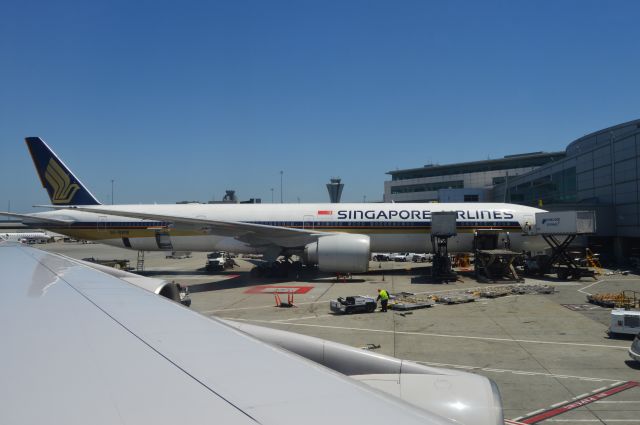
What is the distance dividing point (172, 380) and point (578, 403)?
8738 mm

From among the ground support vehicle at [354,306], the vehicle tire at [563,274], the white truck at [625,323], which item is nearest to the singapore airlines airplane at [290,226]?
the vehicle tire at [563,274]

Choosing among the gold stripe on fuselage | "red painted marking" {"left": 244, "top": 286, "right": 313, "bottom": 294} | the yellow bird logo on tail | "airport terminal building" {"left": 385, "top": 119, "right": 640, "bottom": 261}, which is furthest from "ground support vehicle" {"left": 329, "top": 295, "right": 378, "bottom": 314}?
the yellow bird logo on tail

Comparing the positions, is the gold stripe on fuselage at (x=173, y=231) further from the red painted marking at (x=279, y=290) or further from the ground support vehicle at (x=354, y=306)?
the ground support vehicle at (x=354, y=306)

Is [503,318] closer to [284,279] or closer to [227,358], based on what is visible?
[284,279]

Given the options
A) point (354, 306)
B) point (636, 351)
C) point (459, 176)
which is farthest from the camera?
point (459, 176)

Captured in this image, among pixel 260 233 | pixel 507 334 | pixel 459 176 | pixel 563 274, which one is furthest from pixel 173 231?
pixel 459 176

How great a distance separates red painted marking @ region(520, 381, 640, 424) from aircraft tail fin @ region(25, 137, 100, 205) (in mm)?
28631

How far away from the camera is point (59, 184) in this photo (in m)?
29.0

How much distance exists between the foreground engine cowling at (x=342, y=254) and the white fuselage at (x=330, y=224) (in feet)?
9.67

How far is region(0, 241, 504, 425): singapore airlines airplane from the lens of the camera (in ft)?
4.75

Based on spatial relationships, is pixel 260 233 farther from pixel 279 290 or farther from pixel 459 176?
pixel 459 176

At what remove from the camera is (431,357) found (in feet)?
36.0

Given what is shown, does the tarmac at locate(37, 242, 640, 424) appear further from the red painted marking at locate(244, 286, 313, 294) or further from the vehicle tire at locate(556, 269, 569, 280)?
the vehicle tire at locate(556, 269, 569, 280)

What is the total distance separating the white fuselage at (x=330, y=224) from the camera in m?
25.8
